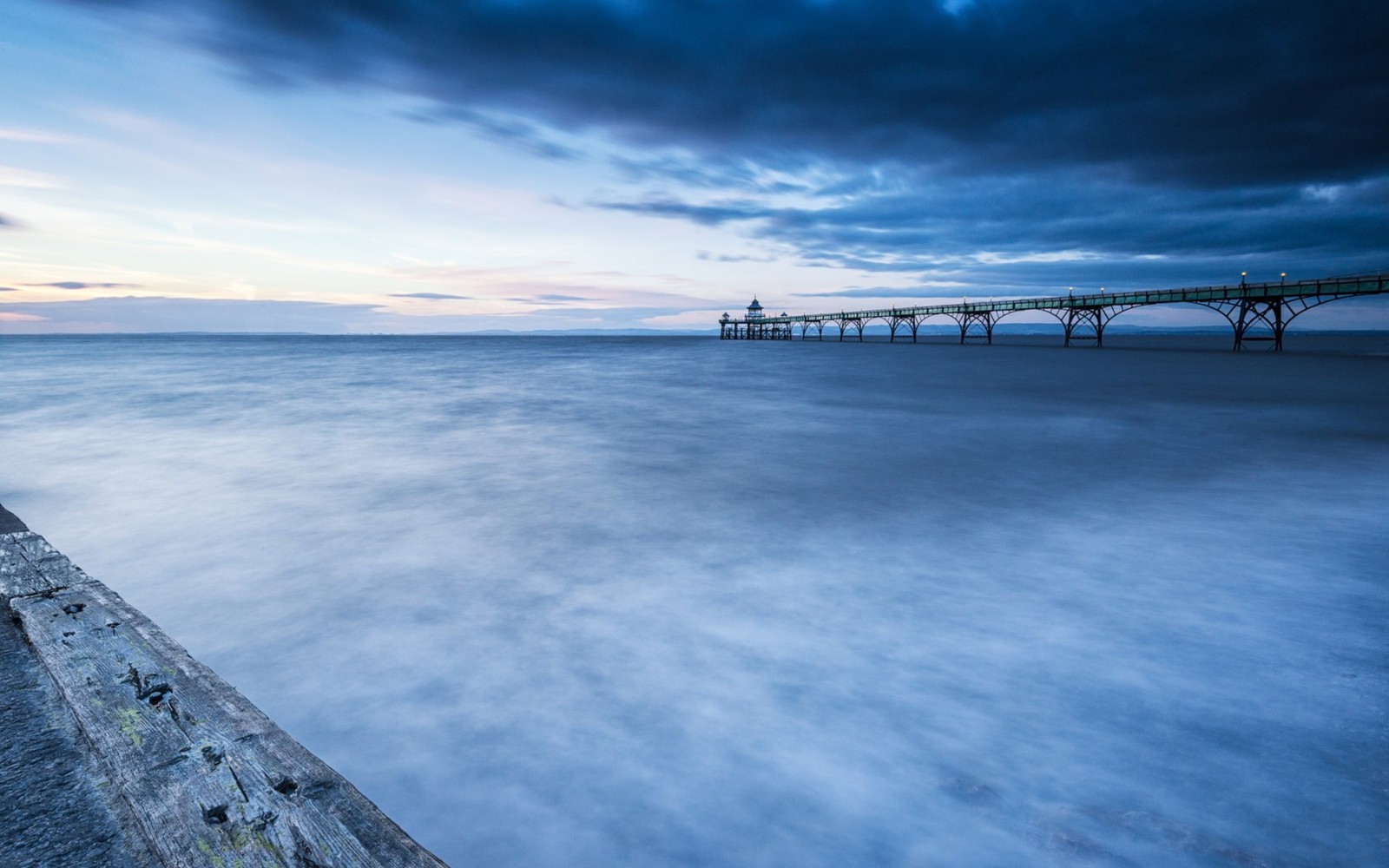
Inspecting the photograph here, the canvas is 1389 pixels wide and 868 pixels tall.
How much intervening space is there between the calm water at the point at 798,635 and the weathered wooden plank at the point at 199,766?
3.15ft

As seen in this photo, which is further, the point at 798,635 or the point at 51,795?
the point at 798,635

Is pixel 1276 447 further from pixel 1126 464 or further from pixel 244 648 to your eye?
pixel 244 648

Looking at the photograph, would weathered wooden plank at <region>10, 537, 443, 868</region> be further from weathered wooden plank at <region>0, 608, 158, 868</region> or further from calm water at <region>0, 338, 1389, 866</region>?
Answer: calm water at <region>0, 338, 1389, 866</region>

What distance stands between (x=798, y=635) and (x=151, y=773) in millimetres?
3243

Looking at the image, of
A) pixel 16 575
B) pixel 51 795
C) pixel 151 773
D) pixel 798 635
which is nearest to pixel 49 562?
pixel 16 575

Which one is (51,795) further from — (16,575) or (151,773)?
(16,575)

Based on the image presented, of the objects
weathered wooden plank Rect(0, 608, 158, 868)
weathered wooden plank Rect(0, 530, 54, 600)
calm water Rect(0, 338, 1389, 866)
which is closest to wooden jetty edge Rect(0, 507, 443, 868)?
weathered wooden plank Rect(0, 608, 158, 868)

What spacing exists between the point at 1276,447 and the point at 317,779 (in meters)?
13.9

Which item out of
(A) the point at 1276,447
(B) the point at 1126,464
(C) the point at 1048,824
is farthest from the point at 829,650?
(A) the point at 1276,447

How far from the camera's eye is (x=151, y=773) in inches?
73.4

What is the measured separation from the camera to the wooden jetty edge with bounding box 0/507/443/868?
161 centimetres

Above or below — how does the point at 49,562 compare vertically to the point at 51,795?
above

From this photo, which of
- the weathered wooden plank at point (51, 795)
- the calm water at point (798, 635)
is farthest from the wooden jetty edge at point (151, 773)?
the calm water at point (798, 635)

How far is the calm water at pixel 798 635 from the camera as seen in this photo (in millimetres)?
2717
